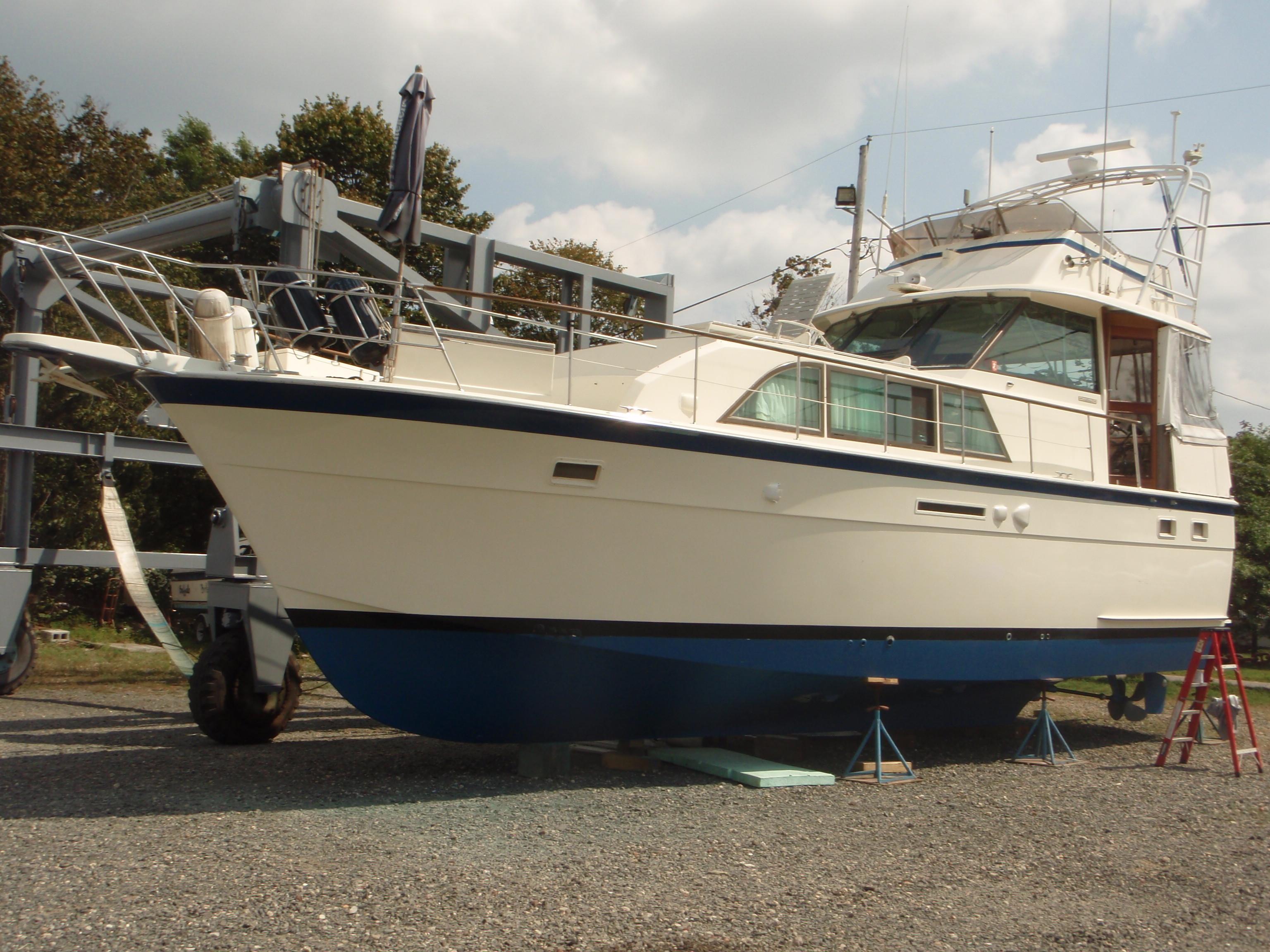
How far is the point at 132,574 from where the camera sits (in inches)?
256

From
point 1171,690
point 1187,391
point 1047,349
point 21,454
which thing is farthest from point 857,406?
point 1171,690

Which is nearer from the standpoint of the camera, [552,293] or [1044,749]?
[1044,749]

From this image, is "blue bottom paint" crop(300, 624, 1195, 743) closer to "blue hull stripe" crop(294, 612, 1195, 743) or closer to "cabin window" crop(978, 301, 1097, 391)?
"blue hull stripe" crop(294, 612, 1195, 743)

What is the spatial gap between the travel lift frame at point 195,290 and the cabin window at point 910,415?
286 centimetres

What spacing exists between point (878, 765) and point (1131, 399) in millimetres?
4770

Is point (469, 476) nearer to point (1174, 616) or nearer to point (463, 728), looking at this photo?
point (463, 728)

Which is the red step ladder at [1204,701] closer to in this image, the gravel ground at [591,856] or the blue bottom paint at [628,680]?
the gravel ground at [591,856]

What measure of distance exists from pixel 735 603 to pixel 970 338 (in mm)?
3590

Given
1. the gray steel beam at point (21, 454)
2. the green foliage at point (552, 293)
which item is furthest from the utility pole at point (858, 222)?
the gray steel beam at point (21, 454)

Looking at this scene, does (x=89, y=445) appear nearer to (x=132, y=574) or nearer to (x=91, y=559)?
(x=91, y=559)

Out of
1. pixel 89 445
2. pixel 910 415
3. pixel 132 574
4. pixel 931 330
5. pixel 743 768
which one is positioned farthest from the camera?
pixel 89 445

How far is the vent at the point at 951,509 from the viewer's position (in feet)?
22.5

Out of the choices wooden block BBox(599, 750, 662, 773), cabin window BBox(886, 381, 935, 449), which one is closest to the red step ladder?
cabin window BBox(886, 381, 935, 449)

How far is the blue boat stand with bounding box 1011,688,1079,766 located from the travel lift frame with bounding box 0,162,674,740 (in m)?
4.71
